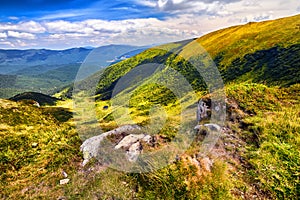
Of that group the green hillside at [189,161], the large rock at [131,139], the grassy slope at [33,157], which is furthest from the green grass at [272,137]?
the grassy slope at [33,157]

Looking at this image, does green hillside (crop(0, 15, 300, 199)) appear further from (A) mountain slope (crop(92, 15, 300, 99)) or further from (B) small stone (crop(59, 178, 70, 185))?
(A) mountain slope (crop(92, 15, 300, 99))

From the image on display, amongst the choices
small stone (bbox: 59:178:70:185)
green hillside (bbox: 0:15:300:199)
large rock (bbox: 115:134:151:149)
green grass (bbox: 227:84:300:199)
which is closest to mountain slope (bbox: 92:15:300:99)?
green grass (bbox: 227:84:300:199)

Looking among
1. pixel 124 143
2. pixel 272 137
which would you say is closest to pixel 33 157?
pixel 124 143

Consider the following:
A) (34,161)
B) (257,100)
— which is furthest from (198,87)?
(34,161)

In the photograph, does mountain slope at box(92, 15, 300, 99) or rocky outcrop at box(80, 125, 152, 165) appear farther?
mountain slope at box(92, 15, 300, 99)

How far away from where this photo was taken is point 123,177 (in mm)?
10430

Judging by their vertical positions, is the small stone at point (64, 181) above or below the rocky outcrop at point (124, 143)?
below

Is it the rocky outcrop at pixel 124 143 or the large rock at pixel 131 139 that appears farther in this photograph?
the large rock at pixel 131 139

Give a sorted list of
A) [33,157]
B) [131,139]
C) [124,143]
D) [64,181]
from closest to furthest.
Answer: [64,181] → [124,143] → [131,139] → [33,157]

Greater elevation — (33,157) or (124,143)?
(124,143)

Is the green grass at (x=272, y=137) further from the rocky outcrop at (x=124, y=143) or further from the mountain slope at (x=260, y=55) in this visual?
the mountain slope at (x=260, y=55)

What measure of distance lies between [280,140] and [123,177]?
7761mm

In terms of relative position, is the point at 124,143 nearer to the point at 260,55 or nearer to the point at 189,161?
the point at 189,161

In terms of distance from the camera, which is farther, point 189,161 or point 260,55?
point 260,55
